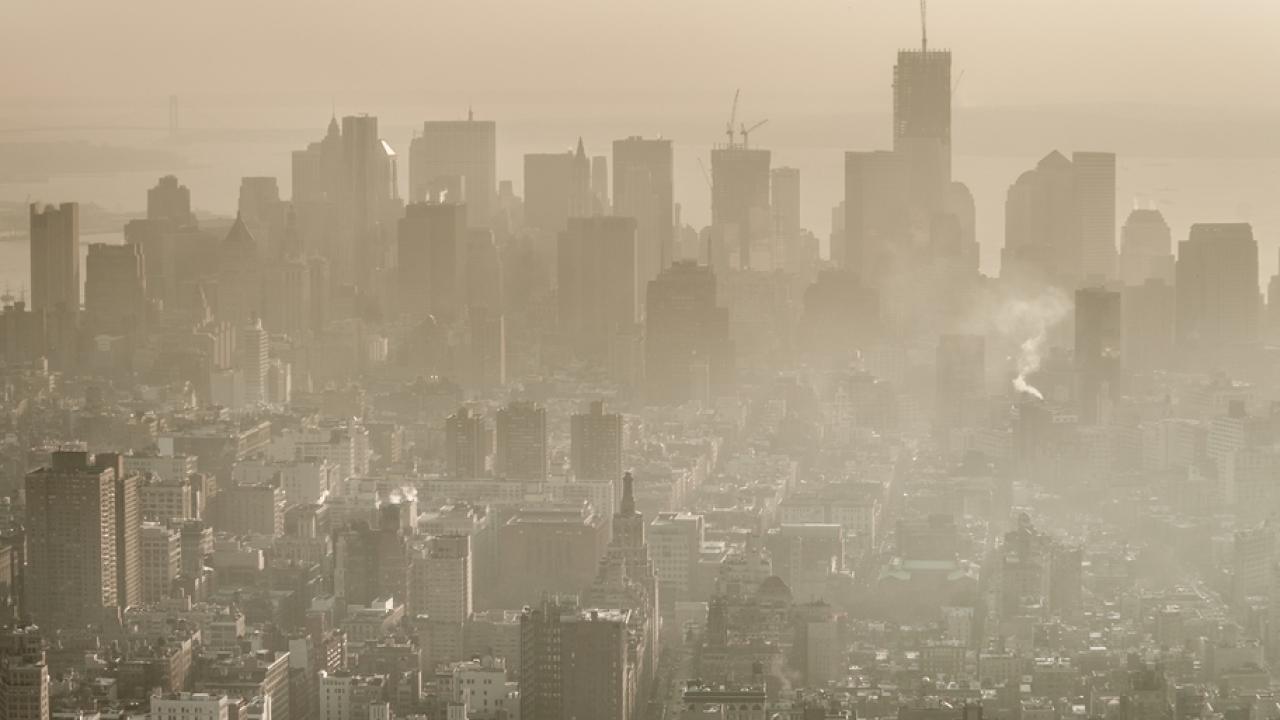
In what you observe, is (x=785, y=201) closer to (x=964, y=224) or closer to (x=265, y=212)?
(x=964, y=224)

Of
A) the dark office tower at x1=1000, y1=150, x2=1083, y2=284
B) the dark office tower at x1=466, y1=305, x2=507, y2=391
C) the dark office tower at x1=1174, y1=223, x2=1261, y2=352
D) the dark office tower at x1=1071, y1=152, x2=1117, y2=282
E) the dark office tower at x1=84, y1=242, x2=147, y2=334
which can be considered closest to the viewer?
the dark office tower at x1=84, y1=242, x2=147, y2=334

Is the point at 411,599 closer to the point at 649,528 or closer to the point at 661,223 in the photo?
the point at 649,528

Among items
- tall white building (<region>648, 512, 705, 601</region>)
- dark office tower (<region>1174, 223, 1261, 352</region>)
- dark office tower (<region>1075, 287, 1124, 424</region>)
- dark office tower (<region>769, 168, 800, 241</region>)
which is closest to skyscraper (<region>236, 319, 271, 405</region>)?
tall white building (<region>648, 512, 705, 601</region>)

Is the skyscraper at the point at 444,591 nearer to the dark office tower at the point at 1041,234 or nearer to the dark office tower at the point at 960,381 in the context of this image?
the dark office tower at the point at 960,381

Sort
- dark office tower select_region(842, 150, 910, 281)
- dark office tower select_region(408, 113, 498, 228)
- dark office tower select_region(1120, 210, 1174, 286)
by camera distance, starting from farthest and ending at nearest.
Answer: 1. dark office tower select_region(842, 150, 910, 281)
2. dark office tower select_region(1120, 210, 1174, 286)
3. dark office tower select_region(408, 113, 498, 228)

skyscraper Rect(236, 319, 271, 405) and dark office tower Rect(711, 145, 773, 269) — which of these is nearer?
skyscraper Rect(236, 319, 271, 405)

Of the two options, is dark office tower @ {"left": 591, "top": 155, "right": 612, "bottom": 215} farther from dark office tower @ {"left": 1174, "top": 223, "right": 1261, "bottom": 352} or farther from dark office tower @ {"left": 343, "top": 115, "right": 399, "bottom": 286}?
dark office tower @ {"left": 1174, "top": 223, "right": 1261, "bottom": 352}
